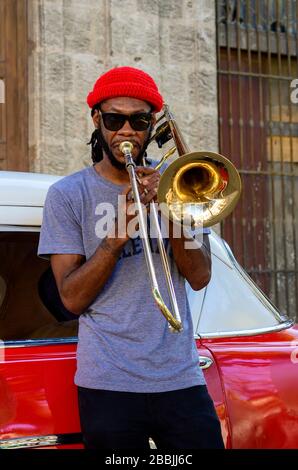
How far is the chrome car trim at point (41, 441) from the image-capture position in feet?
8.64

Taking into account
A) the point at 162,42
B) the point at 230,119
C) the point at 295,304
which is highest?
the point at 162,42

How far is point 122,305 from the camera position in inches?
98.4

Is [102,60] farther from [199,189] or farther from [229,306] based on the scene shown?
[199,189]

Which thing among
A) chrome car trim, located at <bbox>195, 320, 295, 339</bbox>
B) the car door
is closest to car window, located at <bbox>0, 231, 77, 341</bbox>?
the car door

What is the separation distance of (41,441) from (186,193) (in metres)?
0.88

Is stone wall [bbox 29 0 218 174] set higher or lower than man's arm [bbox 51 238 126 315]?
higher

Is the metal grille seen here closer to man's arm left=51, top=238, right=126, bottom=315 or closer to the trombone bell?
the trombone bell

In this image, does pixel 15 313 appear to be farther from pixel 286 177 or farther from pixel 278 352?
pixel 286 177

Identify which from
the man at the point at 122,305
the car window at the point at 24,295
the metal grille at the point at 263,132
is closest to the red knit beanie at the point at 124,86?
the man at the point at 122,305

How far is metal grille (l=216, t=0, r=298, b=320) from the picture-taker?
26.9ft

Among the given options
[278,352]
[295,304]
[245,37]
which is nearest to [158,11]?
[245,37]

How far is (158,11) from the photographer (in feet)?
25.3

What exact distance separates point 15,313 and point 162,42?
520 cm

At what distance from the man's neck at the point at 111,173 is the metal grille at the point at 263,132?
5433mm
